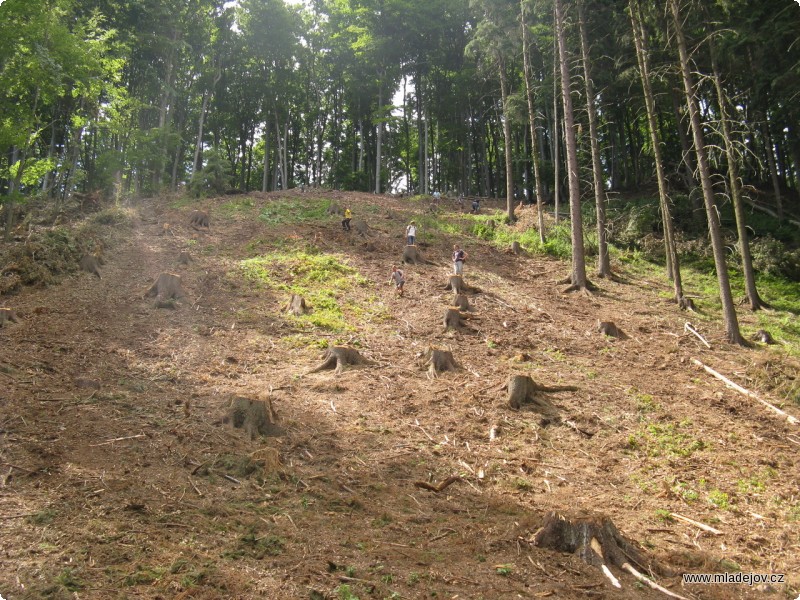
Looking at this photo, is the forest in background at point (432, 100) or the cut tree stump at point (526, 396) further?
the forest in background at point (432, 100)

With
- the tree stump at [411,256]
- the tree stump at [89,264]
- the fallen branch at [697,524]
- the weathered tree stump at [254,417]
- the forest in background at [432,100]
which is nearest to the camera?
the fallen branch at [697,524]

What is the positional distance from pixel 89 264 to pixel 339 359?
9290mm

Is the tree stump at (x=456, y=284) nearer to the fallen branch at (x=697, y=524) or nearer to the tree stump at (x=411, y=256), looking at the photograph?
the tree stump at (x=411, y=256)

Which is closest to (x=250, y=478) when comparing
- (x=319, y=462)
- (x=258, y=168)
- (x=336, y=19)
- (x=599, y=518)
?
(x=319, y=462)

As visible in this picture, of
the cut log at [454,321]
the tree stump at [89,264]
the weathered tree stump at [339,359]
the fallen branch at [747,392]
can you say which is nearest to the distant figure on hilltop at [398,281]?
the cut log at [454,321]

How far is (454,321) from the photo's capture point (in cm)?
1466

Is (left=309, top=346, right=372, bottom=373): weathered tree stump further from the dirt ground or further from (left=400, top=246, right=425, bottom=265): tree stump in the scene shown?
(left=400, top=246, right=425, bottom=265): tree stump

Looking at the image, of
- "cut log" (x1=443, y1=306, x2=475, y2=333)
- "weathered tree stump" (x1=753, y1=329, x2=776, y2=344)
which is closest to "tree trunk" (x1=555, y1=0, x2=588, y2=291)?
"weathered tree stump" (x1=753, y1=329, x2=776, y2=344)

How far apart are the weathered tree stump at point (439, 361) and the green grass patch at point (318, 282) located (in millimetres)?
2908

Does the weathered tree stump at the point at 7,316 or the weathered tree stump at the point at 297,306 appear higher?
the weathered tree stump at the point at 297,306

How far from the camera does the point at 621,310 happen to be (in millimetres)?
16609

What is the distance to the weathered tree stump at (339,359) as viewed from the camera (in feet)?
37.7

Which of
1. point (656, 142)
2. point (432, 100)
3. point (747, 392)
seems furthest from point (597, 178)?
point (432, 100)

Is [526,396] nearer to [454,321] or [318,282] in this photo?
[454,321]
